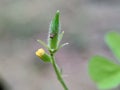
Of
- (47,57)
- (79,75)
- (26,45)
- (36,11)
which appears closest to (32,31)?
(26,45)

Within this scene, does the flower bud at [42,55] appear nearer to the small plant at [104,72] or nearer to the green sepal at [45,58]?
the green sepal at [45,58]

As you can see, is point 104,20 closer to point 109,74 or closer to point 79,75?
point 79,75

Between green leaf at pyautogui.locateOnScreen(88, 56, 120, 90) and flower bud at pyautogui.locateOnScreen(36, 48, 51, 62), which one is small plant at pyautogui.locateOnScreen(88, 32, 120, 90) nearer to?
green leaf at pyautogui.locateOnScreen(88, 56, 120, 90)

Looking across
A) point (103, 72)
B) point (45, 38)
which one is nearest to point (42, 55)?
point (103, 72)

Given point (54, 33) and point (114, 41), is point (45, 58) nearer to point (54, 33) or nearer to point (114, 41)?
point (54, 33)

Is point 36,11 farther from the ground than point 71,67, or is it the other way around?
point 36,11

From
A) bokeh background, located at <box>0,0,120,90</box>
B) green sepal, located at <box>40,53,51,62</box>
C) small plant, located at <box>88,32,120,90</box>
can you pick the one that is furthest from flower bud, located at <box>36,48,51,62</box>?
bokeh background, located at <box>0,0,120,90</box>
